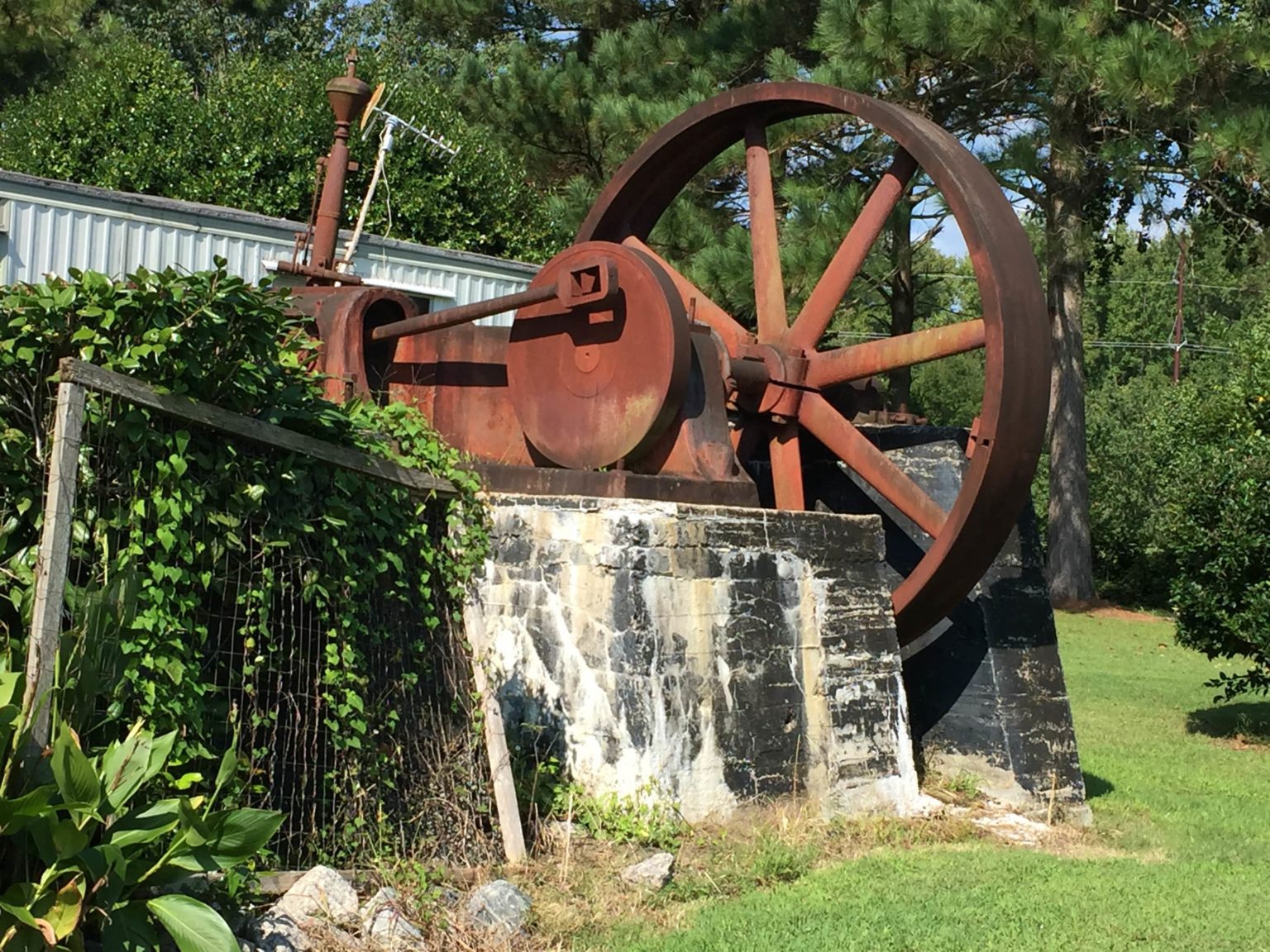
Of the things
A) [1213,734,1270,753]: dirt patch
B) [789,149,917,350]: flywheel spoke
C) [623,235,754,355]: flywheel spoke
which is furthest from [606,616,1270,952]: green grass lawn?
[623,235,754,355]: flywheel spoke

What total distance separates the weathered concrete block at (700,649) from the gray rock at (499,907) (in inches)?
44.1

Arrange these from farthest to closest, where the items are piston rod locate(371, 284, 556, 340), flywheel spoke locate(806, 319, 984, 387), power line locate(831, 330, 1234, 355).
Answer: power line locate(831, 330, 1234, 355) → flywheel spoke locate(806, 319, 984, 387) → piston rod locate(371, 284, 556, 340)

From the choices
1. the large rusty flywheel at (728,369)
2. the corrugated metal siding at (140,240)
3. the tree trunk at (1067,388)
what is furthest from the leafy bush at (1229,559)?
the corrugated metal siding at (140,240)

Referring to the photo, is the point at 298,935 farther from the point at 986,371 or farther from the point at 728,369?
the point at 986,371

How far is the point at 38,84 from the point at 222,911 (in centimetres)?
2258

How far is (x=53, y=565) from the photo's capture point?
402 cm

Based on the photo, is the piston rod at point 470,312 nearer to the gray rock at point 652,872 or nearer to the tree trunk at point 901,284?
the gray rock at point 652,872

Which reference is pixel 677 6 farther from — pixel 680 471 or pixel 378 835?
pixel 378 835

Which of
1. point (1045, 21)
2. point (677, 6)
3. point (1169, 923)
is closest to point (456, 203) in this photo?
point (677, 6)

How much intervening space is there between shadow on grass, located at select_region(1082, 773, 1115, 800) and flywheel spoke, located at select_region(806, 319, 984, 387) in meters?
2.70

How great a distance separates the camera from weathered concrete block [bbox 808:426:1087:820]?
305 inches

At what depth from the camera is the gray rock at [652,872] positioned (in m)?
5.55

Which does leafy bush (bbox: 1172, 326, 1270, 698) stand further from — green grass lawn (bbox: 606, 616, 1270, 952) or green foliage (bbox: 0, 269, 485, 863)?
green foliage (bbox: 0, 269, 485, 863)

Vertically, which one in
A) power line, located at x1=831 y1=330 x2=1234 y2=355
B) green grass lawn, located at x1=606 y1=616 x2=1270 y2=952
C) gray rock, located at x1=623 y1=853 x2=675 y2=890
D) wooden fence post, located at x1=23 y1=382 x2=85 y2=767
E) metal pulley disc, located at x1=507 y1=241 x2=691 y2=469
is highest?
power line, located at x1=831 y1=330 x2=1234 y2=355
